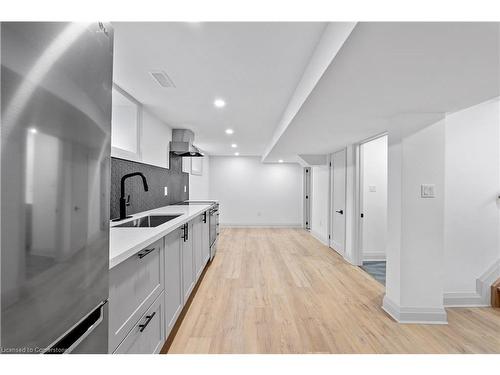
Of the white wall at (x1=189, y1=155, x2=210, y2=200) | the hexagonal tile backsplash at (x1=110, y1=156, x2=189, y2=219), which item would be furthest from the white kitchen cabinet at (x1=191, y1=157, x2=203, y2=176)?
the hexagonal tile backsplash at (x1=110, y1=156, x2=189, y2=219)

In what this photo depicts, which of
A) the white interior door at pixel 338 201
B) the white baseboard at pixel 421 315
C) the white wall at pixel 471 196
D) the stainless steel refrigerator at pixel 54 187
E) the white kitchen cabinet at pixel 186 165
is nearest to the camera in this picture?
the stainless steel refrigerator at pixel 54 187

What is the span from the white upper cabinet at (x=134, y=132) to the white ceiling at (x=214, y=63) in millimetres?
131

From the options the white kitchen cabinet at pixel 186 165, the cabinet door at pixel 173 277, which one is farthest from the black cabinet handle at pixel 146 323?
the white kitchen cabinet at pixel 186 165

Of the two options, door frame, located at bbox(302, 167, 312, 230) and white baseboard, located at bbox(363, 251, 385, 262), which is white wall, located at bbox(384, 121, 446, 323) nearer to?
white baseboard, located at bbox(363, 251, 385, 262)

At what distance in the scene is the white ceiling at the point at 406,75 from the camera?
3.42 ft

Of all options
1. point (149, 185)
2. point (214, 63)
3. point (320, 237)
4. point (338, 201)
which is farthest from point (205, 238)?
point (320, 237)

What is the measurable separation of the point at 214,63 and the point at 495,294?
3.72 metres

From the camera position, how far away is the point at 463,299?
2533mm

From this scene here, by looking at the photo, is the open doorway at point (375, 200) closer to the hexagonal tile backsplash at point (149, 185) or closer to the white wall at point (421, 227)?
the white wall at point (421, 227)

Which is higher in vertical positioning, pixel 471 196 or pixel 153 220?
pixel 471 196

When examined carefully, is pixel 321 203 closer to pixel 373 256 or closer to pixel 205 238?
pixel 373 256

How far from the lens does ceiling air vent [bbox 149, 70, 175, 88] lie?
2074mm
